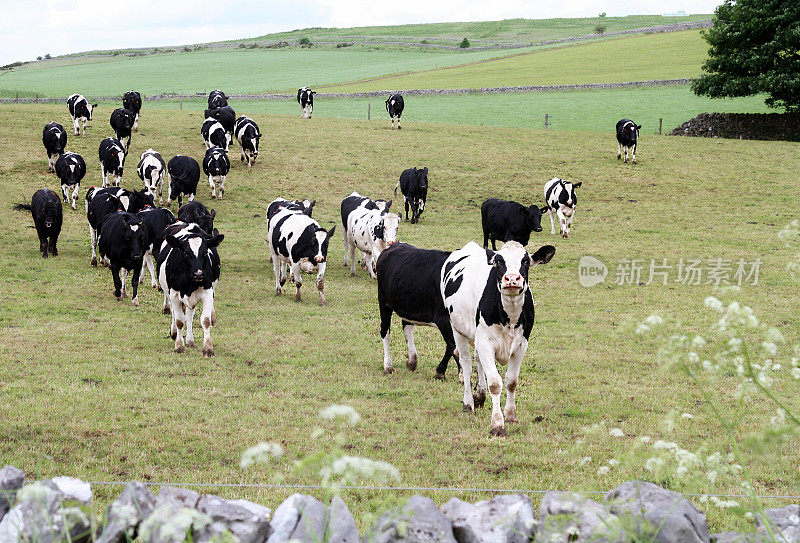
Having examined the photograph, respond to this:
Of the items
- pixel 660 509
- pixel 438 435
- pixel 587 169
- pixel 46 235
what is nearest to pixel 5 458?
pixel 438 435

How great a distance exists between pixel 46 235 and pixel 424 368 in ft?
41.8

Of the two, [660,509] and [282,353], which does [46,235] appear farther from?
[660,509]

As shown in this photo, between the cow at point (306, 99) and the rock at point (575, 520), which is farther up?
the cow at point (306, 99)

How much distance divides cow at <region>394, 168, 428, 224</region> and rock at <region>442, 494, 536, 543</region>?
806 inches

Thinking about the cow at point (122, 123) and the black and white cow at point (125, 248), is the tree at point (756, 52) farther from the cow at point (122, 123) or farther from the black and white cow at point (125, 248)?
the black and white cow at point (125, 248)

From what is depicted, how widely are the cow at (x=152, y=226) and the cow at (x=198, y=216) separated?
343 mm

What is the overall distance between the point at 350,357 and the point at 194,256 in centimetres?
308

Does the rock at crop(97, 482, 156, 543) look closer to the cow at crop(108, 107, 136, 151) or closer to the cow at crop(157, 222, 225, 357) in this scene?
the cow at crop(157, 222, 225, 357)

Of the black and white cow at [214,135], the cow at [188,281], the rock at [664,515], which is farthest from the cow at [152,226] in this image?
the black and white cow at [214,135]

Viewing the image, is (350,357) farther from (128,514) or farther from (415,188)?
(415,188)

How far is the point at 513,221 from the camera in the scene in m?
20.0

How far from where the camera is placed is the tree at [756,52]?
40.6 m

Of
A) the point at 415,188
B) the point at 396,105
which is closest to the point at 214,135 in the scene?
the point at 415,188

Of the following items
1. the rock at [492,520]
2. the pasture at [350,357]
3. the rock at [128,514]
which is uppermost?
the rock at [128,514]
